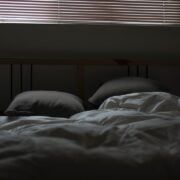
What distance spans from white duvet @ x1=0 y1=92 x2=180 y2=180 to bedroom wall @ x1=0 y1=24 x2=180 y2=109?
1.34m

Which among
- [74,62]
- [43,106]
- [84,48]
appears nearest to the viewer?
[43,106]

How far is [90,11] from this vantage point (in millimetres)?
2639

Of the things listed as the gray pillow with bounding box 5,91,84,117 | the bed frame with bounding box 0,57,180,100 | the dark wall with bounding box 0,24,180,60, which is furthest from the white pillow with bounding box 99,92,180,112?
the dark wall with bounding box 0,24,180,60

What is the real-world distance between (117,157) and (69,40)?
5.89 feet

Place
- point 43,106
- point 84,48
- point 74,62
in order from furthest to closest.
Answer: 1. point 84,48
2. point 74,62
3. point 43,106

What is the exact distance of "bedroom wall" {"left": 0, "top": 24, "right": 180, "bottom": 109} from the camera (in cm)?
256

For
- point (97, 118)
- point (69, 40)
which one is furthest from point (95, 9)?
point (97, 118)

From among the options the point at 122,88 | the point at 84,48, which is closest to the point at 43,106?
the point at 122,88

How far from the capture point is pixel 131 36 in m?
2.68

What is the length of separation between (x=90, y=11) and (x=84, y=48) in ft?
0.97

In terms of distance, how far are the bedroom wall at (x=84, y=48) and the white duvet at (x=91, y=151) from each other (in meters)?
1.34

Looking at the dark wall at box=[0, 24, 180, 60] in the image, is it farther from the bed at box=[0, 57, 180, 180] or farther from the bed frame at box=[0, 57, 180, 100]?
the bed at box=[0, 57, 180, 180]

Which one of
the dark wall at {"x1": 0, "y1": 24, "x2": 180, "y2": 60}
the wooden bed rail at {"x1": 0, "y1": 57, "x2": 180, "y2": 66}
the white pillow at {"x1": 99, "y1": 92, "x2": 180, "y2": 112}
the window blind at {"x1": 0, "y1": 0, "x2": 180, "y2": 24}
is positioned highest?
the window blind at {"x1": 0, "y1": 0, "x2": 180, "y2": 24}

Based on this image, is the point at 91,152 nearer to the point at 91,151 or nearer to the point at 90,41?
the point at 91,151
